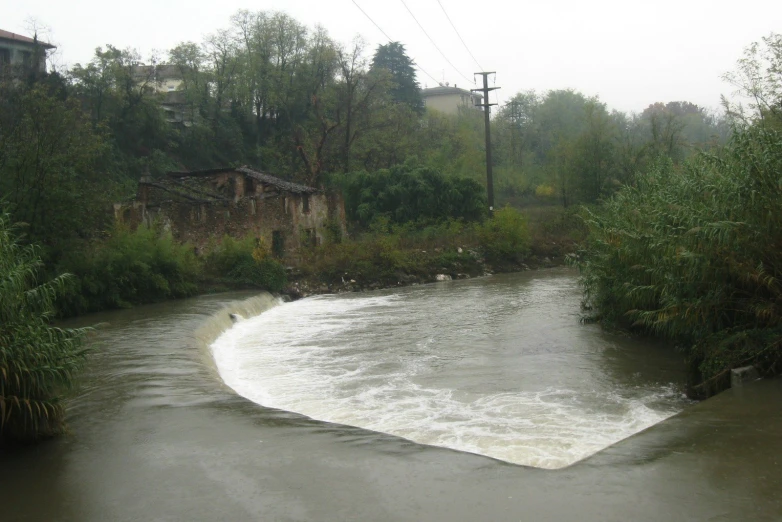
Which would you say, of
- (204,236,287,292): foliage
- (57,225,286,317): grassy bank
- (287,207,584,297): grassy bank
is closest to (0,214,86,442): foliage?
(57,225,286,317): grassy bank

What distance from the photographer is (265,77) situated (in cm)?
5925

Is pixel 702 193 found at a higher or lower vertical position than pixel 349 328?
higher

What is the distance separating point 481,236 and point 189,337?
2282 cm

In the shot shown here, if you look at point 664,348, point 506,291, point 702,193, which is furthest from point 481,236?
point 702,193

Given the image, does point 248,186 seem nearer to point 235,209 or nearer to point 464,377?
point 235,209

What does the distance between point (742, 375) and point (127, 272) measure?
60.8 feet

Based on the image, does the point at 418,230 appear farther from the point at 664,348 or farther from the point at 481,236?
the point at 664,348

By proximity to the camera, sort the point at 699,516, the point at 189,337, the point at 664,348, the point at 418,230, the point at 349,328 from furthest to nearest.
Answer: the point at 418,230, the point at 349,328, the point at 189,337, the point at 664,348, the point at 699,516

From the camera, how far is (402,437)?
9312 millimetres

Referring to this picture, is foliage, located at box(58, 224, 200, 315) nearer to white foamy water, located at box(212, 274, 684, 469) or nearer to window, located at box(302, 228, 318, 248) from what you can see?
white foamy water, located at box(212, 274, 684, 469)

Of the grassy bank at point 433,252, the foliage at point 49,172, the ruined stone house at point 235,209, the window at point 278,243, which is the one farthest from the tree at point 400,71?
the foliage at point 49,172

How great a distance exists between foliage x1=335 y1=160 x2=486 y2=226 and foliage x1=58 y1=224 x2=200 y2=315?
693 inches

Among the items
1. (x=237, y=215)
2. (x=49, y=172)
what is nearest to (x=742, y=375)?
(x=49, y=172)

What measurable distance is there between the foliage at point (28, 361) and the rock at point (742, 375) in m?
8.74
